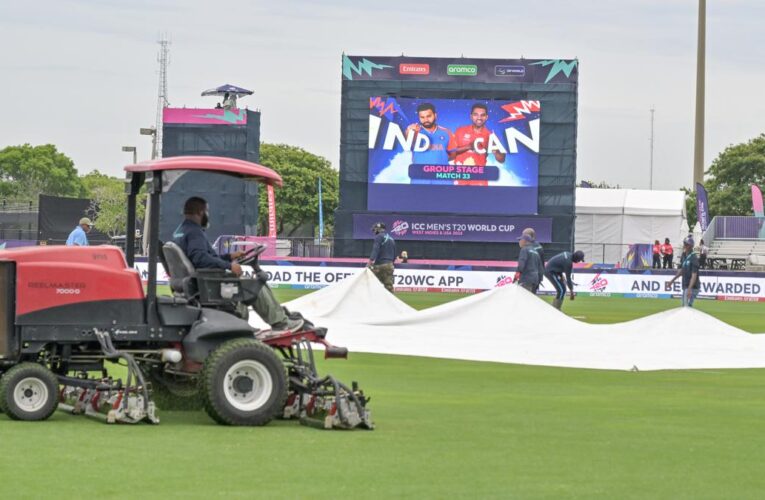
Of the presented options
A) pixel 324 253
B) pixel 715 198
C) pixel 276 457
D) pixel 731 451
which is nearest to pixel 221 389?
pixel 276 457

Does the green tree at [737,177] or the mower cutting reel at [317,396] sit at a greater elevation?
the green tree at [737,177]

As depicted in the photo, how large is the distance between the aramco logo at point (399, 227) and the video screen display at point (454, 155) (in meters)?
0.60

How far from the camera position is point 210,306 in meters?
12.5

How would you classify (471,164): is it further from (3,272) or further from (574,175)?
(3,272)

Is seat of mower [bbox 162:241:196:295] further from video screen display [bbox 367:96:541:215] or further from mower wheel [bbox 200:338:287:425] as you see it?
video screen display [bbox 367:96:541:215]

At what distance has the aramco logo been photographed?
2408 inches

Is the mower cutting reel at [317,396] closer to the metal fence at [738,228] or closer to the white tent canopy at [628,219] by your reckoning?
the metal fence at [738,228]

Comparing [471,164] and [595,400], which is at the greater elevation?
[471,164]

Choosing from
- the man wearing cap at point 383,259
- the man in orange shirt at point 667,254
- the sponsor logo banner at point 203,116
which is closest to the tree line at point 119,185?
the sponsor logo banner at point 203,116

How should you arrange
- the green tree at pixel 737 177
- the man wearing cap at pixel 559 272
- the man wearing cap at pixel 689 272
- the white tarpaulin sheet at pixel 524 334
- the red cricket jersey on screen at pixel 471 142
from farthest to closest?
the green tree at pixel 737 177 < the red cricket jersey on screen at pixel 471 142 < the man wearing cap at pixel 689 272 < the man wearing cap at pixel 559 272 < the white tarpaulin sheet at pixel 524 334

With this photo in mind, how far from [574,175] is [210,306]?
165ft

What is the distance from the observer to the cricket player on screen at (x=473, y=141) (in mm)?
59906

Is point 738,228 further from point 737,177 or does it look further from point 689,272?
point 689,272

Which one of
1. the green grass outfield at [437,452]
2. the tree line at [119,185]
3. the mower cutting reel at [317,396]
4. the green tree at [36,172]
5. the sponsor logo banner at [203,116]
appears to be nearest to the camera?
the green grass outfield at [437,452]
